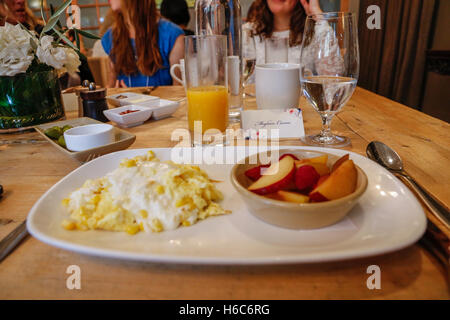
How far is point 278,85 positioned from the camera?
1353 millimetres

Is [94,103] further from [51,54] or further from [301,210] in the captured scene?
[301,210]

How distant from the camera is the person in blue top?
2.88 metres

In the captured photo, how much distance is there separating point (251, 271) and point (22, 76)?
132 cm

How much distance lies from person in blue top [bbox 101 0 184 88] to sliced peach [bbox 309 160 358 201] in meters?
2.52

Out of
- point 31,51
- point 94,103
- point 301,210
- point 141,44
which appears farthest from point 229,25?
point 141,44

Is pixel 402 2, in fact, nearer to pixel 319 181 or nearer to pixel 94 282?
pixel 319 181

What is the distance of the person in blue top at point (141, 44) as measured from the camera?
9.46ft

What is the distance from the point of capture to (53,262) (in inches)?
21.8

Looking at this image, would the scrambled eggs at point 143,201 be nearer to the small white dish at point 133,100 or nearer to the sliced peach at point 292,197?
the sliced peach at point 292,197

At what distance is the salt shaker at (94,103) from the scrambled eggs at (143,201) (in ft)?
2.68

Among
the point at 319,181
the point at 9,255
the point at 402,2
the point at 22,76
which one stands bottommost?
the point at 9,255

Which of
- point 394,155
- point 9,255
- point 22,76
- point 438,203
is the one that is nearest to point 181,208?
point 9,255

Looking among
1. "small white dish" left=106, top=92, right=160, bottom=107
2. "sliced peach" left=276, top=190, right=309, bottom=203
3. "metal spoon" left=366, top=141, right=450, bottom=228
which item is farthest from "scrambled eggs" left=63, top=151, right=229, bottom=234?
"small white dish" left=106, top=92, right=160, bottom=107

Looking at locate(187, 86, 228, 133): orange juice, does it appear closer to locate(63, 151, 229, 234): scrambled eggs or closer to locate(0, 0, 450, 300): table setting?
locate(0, 0, 450, 300): table setting
